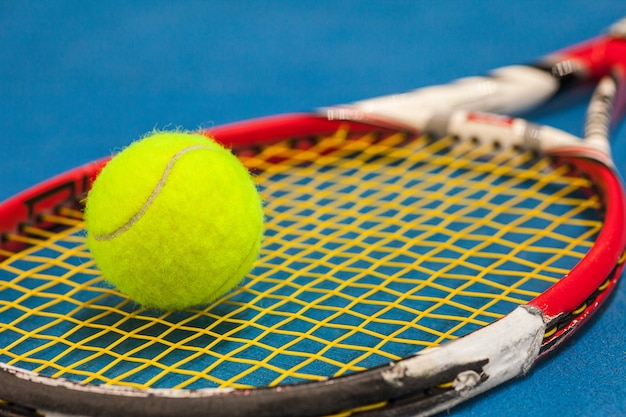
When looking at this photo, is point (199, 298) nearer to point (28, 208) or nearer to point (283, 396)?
point (283, 396)

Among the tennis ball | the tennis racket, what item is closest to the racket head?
the tennis racket

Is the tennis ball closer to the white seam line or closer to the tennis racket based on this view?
the white seam line

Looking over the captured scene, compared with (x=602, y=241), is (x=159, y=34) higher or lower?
higher

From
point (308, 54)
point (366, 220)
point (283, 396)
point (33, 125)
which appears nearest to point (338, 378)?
point (283, 396)

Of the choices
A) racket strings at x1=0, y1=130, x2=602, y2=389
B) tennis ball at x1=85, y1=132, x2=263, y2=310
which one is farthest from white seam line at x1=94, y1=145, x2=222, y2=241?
racket strings at x1=0, y1=130, x2=602, y2=389

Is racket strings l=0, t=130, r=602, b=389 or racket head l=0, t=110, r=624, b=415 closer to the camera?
racket head l=0, t=110, r=624, b=415

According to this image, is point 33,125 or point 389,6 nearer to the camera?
point 33,125

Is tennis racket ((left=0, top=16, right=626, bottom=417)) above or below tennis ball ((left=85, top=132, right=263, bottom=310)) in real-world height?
below

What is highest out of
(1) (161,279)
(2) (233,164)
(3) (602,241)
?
(2) (233,164)

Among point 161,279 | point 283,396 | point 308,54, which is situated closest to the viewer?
point 283,396

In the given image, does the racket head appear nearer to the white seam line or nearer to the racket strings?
the racket strings
